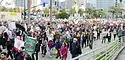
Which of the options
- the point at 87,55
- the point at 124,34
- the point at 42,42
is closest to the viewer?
the point at 87,55

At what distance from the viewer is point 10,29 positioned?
19.6m

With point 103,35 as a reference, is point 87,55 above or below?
above

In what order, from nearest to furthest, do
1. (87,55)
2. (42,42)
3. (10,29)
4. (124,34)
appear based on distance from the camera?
(87,55) → (10,29) → (42,42) → (124,34)

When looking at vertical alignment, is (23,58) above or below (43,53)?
above

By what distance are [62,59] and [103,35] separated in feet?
60.2

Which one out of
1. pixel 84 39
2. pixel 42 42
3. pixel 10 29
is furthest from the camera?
pixel 84 39

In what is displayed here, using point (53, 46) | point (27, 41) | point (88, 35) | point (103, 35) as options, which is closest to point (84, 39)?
point (88, 35)

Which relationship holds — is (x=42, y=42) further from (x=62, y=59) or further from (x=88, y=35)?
(x=88, y=35)

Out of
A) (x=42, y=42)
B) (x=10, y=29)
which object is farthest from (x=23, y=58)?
(x=42, y=42)

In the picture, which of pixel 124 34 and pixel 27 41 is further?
pixel 124 34

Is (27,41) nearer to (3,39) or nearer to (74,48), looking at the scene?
(74,48)

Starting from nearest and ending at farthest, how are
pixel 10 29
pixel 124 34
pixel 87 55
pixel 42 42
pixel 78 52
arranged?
1. pixel 87 55
2. pixel 78 52
3. pixel 10 29
4. pixel 42 42
5. pixel 124 34

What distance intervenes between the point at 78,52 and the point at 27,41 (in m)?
3.64

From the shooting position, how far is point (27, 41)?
1306cm
